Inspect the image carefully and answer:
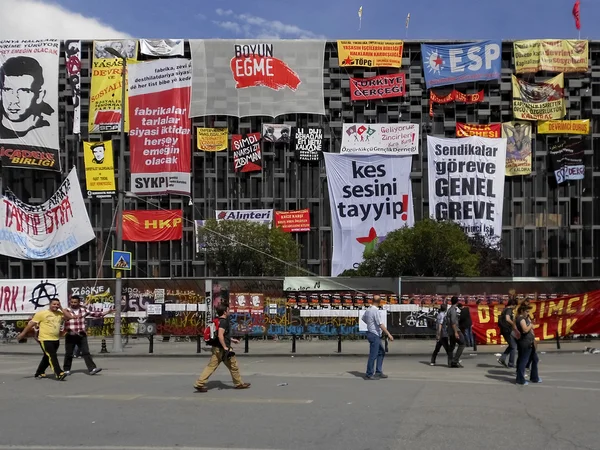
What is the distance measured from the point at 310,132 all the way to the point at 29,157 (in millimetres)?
21355

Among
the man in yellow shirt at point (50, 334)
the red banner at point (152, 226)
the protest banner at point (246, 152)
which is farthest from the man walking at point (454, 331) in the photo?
the protest banner at point (246, 152)

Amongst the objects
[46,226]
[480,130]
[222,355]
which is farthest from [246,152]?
[222,355]

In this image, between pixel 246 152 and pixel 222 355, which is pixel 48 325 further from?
pixel 246 152

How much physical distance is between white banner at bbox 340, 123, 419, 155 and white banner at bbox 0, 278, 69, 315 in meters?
29.3

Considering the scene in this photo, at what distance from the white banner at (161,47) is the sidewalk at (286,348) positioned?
3265 centimetres

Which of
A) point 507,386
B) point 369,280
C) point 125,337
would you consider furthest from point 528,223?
point 507,386

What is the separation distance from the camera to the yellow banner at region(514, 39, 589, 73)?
53562 mm

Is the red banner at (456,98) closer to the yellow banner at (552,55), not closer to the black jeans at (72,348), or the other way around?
the yellow banner at (552,55)

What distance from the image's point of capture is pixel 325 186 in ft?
184

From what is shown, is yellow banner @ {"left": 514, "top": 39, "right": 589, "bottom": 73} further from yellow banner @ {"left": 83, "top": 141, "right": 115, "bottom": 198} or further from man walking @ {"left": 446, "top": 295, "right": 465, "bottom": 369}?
man walking @ {"left": 446, "top": 295, "right": 465, "bottom": 369}

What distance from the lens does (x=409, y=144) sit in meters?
52.3

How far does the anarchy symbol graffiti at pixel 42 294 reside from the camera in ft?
90.4

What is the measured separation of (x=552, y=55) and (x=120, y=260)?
4239 cm

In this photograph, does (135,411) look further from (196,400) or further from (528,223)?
(528,223)
